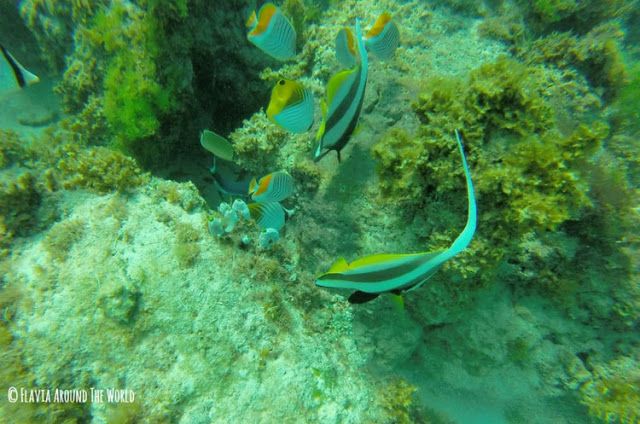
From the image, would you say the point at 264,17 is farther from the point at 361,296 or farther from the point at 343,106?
the point at 361,296

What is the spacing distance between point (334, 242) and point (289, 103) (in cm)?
152

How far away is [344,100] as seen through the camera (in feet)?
7.65

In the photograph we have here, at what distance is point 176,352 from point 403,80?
388 centimetres

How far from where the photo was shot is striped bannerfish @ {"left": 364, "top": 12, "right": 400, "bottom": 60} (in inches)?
124

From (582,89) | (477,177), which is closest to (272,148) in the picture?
(477,177)

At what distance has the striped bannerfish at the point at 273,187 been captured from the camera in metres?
2.99

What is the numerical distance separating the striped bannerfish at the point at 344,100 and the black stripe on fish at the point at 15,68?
2.68 m

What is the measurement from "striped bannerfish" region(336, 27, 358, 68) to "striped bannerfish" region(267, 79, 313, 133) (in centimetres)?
104

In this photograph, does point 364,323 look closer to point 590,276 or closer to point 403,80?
point 590,276

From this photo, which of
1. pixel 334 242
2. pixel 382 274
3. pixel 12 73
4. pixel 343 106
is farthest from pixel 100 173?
pixel 382 274

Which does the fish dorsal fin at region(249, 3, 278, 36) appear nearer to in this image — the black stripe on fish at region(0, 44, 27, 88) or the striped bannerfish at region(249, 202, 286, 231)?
the striped bannerfish at region(249, 202, 286, 231)

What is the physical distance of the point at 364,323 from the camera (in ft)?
10.7

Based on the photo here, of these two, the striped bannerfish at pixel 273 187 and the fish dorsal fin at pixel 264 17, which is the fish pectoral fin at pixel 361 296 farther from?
the fish dorsal fin at pixel 264 17

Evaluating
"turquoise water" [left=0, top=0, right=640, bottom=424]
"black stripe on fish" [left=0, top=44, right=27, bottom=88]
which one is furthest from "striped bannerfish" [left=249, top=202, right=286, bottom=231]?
"black stripe on fish" [left=0, top=44, right=27, bottom=88]
